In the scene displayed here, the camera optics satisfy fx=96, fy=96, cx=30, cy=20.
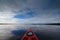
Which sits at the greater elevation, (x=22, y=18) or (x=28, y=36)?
(x=22, y=18)

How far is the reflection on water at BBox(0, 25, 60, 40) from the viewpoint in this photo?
32.5 inches

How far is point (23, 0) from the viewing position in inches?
34.4

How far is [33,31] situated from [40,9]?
0.68 feet

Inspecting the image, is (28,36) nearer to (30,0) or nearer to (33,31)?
(33,31)

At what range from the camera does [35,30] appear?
87 cm

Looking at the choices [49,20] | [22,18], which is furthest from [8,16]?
[49,20]

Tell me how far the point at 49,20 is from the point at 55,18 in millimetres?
54

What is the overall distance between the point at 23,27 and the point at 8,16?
162 mm

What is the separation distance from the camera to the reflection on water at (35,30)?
0.83 metres

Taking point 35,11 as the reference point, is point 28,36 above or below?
below

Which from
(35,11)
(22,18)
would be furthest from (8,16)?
(35,11)

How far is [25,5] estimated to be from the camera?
2.81ft

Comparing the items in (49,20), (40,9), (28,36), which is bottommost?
(28,36)

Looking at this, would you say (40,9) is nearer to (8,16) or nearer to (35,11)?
(35,11)
